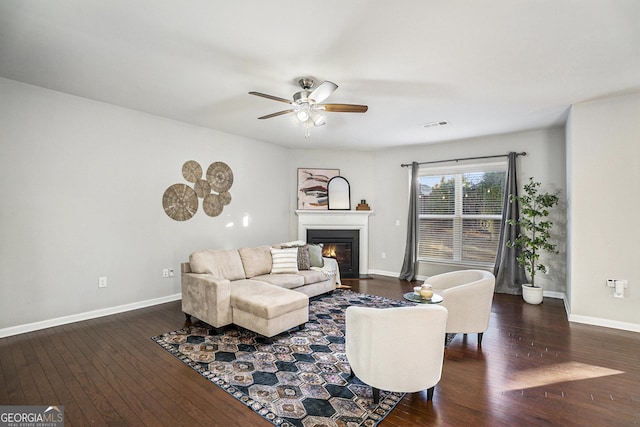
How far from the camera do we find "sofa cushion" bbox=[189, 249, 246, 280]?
12.4 ft

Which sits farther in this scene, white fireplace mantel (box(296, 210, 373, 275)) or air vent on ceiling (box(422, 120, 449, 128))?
white fireplace mantel (box(296, 210, 373, 275))

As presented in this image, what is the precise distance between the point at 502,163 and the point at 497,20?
3.79 metres

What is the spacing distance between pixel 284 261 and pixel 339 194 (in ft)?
8.35

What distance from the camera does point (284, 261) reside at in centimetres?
462

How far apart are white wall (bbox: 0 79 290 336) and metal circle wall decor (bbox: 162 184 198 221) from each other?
4.0 inches

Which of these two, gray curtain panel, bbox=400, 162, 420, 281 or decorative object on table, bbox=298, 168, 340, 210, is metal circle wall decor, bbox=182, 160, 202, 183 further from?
gray curtain panel, bbox=400, 162, 420, 281

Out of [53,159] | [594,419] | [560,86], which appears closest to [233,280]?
[53,159]

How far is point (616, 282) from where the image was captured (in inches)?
143

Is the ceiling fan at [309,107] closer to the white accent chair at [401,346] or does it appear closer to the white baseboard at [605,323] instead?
the white accent chair at [401,346]

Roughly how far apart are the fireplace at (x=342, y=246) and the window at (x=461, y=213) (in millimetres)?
1335

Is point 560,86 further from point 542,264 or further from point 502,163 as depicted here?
point 542,264

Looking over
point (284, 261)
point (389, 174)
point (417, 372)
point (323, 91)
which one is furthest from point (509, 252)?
point (323, 91)

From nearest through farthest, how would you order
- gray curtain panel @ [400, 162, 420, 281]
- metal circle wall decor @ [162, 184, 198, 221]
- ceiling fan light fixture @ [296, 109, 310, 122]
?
1. ceiling fan light fixture @ [296, 109, 310, 122]
2. metal circle wall decor @ [162, 184, 198, 221]
3. gray curtain panel @ [400, 162, 420, 281]

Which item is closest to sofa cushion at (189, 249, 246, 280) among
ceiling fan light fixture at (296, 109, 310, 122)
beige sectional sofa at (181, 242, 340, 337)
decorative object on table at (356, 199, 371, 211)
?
beige sectional sofa at (181, 242, 340, 337)
